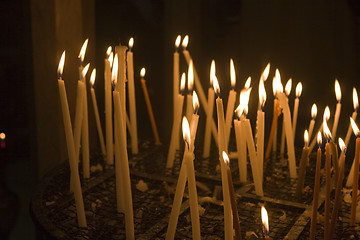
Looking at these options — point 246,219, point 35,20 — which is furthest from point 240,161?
point 35,20

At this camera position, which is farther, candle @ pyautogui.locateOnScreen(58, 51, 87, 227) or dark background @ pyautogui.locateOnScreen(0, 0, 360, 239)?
dark background @ pyautogui.locateOnScreen(0, 0, 360, 239)

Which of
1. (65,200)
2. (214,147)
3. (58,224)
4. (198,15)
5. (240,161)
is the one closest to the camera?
(58,224)

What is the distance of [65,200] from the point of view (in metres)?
1.25

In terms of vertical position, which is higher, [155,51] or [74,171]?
[155,51]

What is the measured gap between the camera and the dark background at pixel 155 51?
1.84 metres

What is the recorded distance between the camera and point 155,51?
91.4 inches

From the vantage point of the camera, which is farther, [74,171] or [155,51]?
[155,51]

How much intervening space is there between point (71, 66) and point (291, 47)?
37.0 inches

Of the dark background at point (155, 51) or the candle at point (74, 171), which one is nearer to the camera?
the candle at point (74, 171)

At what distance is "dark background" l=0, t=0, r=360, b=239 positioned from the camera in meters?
1.84

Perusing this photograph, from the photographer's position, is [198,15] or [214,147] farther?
[198,15]

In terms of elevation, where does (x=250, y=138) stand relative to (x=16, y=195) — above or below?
above

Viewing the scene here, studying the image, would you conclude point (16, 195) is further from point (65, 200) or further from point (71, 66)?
point (65, 200)

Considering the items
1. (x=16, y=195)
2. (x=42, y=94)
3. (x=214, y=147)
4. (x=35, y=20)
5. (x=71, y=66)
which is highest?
(x=35, y=20)
